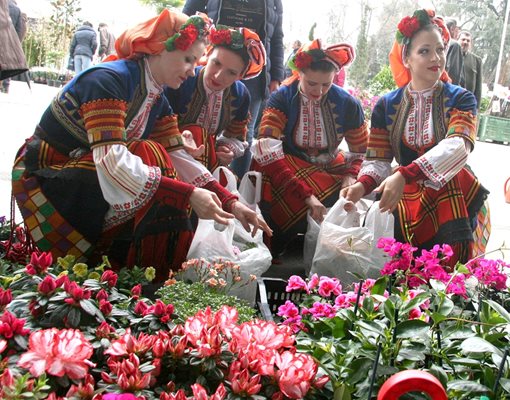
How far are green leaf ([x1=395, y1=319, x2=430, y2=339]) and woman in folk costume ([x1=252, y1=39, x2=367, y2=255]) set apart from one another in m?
1.90

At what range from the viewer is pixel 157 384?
1.21m

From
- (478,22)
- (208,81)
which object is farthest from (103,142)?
(478,22)

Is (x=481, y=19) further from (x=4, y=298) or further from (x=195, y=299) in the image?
(x=4, y=298)

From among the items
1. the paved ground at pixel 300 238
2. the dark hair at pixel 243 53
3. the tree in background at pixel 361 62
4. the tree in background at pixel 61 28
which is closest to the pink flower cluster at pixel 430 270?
the paved ground at pixel 300 238

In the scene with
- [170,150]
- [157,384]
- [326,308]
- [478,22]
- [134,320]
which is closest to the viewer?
[157,384]

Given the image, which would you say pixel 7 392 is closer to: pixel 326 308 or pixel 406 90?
pixel 326 308

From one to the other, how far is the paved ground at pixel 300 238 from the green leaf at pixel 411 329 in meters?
0.77

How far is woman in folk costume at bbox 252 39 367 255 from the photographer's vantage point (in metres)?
3.20

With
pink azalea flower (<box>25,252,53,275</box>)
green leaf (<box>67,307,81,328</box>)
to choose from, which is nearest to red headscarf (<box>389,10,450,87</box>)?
pink azalea flower (<box>25,252,53,275</box>)

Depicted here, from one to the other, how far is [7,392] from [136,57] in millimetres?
1724

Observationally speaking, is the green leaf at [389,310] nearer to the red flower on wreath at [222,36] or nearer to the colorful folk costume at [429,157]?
the colorful folk costume at [429,157]

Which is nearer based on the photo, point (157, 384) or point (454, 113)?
point (157, 384)

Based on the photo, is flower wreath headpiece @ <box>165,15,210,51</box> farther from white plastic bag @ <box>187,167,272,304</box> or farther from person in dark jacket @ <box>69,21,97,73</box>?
person in dark jacket @ <box>69,21,97,73</box>

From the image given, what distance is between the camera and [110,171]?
7.35 ft
